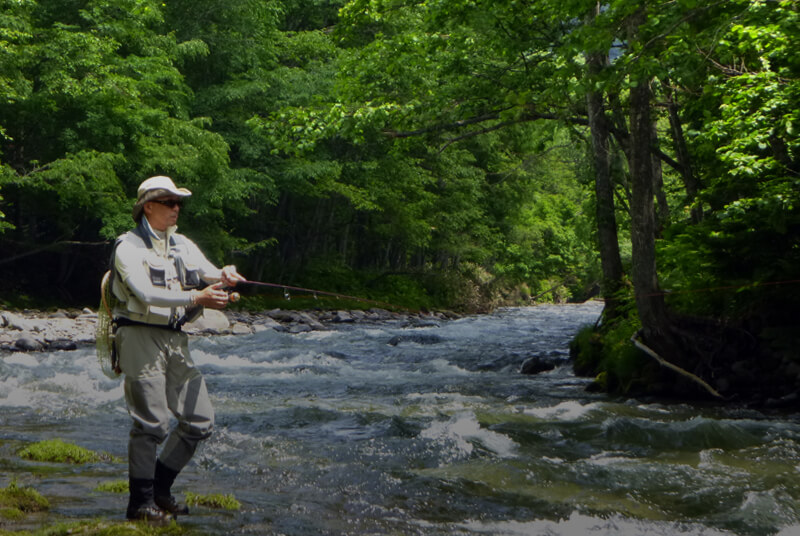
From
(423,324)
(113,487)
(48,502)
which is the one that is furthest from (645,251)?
(423,324)

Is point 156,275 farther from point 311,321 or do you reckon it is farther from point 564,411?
point 311,321

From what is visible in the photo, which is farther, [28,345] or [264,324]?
[264,324]

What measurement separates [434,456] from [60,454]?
9.26ft

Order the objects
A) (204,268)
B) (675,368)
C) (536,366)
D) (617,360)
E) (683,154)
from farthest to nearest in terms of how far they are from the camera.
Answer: (683,154) → (536,366) → (617,360) → (675,368) → (204,268)

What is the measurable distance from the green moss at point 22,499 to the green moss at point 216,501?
799 mm

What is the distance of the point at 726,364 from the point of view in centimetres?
1020

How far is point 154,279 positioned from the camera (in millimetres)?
4375

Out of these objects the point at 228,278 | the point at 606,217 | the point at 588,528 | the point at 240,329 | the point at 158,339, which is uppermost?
the point at 606,217

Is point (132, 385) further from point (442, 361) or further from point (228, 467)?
point (442, 361)

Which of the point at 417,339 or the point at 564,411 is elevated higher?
the point at 417,339

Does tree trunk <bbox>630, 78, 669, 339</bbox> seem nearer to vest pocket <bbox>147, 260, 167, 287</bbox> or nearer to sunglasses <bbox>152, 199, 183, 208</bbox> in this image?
sunglasses <bbox>152, 199, 183, 208</bbox>

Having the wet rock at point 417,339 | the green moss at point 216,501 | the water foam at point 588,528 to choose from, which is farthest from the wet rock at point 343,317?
the water foam at point 588,528

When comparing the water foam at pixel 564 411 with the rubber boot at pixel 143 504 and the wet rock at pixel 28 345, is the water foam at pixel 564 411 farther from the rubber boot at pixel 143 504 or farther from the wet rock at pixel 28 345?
the wet rock at pixel 28 345

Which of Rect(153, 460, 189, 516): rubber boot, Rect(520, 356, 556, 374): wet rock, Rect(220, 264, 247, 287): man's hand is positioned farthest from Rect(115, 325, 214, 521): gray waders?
Rect(520, 356, 556, 374): wet rock
